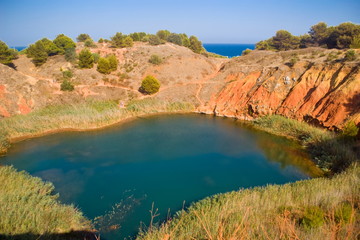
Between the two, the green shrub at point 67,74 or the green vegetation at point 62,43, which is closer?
the green shrub at point 67,74

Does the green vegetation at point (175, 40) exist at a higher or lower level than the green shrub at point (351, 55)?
higher

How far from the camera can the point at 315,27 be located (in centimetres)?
4919

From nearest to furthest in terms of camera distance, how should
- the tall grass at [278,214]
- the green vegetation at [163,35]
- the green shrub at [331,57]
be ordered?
the tall grass at [278,214] < the green shrub at [331,57] < the green vegetation at [163,35]

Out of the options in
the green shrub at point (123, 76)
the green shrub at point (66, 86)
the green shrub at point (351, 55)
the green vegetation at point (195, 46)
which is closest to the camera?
the green shrub at point (351, 55)

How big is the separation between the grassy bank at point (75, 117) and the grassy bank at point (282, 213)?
1600 centimetres

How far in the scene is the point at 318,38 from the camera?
4762cm

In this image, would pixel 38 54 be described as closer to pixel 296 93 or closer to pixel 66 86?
pixel 66 86

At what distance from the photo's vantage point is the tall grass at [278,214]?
7773 millimetres

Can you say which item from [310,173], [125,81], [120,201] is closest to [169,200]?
[120,201]

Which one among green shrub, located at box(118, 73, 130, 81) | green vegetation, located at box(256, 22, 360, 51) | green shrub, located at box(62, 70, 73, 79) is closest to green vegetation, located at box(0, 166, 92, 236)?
green shrub, located at box(62, 70, 73, 79)

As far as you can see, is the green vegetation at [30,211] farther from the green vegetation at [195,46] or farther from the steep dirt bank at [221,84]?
the green vegetation at [195,46]

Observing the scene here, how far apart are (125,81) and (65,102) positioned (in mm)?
9302

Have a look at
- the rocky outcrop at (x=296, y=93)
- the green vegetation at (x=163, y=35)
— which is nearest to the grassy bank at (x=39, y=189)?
the rocky outcrop at (x=296, y=93)

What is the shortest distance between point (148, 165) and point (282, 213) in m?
9.54
